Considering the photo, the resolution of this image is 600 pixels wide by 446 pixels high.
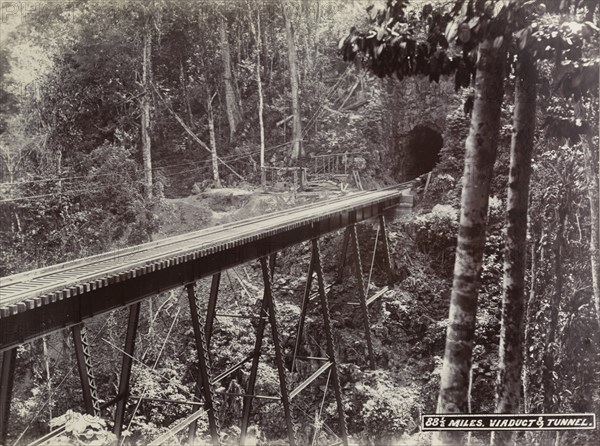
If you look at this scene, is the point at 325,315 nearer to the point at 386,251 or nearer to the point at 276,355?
the point at 276,355

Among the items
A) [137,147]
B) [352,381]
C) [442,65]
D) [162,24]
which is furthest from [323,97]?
[442,65]

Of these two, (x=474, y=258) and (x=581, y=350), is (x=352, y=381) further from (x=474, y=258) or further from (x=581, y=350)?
(x=474, y=258)

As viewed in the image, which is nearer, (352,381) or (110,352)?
(352,381)

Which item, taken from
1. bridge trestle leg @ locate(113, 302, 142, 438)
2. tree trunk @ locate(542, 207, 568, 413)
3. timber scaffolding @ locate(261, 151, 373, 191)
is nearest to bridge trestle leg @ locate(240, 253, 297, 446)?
bridge trestle leg @ locate(113, 302, 142, 438)

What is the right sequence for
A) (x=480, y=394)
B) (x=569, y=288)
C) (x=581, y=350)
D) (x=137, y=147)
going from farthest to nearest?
(x=137, y=147) → (x=480, y=394) → (x=569, y=288) → (x=581, y=350)

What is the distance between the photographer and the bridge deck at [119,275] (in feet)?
19.8

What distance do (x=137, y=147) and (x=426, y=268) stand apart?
10906mm

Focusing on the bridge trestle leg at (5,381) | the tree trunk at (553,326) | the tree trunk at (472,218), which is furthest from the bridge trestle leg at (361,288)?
the bridge trestle leg at (5,381)

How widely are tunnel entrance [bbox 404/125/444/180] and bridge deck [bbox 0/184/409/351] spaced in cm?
1056

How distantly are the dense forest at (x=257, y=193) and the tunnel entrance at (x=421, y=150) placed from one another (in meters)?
0.08

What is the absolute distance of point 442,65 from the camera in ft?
18.9

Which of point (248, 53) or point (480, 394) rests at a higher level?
point (248, 53)

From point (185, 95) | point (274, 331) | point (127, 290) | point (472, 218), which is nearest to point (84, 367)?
point (127, 290)

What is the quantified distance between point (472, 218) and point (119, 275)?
430 cm
